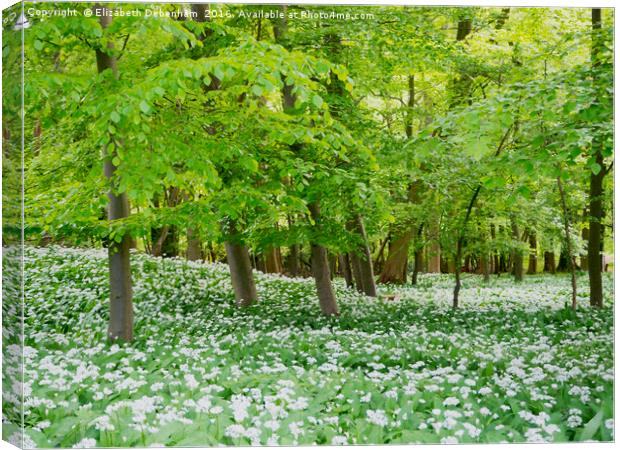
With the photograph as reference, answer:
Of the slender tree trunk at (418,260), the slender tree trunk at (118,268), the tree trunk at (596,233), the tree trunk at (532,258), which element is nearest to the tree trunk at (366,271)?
the slender tree trunk at (418,260)

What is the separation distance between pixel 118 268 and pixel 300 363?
1.90 m

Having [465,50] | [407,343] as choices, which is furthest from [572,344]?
[465,50]

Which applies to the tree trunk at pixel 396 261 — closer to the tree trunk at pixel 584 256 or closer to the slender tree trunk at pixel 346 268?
the slender tree trunk at pixel 346 268

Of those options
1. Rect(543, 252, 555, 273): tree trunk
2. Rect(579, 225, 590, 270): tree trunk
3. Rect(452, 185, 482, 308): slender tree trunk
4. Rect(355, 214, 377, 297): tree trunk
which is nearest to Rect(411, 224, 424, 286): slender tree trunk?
Rect(452, 185, 482, 308): slender tree trunk

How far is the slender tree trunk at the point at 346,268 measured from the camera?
6918 millimetres

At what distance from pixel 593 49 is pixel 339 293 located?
3474mm

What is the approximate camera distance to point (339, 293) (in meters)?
6.78

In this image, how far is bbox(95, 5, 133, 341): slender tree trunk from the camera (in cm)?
534

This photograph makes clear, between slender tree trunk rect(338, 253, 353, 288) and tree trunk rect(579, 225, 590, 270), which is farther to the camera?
slender tree trunk rect(338, 253, 353, 288)

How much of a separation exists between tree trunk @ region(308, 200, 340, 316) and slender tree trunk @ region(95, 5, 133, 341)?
2016 mm

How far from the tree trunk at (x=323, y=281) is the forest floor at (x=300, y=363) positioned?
0.31 feet

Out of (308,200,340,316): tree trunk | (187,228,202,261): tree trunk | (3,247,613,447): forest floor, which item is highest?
(187,228,202,261): tree trunk

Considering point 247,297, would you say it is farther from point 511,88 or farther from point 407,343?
point 511,88

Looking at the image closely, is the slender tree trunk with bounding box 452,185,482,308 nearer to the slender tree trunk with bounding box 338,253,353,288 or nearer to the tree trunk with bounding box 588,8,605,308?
the slender tree trunk with bounding box 338,253,353,288
